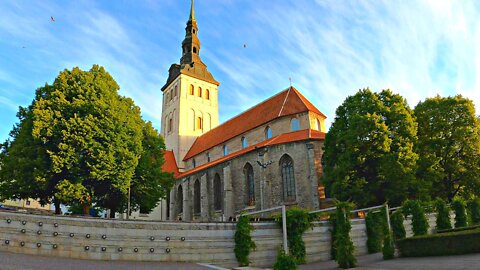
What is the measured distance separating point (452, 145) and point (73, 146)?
25786mm

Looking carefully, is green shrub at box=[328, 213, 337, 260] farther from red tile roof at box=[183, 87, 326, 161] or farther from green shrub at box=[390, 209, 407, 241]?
red tile roof at box=[183, 87, 326, 161]

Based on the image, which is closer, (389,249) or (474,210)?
(389,249)

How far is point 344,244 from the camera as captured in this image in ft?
41.2

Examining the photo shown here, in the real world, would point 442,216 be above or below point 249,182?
below

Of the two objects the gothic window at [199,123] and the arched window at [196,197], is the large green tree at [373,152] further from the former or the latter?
the gothic window at [199,123]

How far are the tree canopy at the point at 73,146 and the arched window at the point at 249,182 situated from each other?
45.4 ft

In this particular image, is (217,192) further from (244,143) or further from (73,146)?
(73,146)

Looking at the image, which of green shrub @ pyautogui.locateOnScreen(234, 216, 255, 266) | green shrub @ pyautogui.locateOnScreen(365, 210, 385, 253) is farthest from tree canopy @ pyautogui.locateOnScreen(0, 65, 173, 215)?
green shrub @ pyautogui.locateOnScreen(365, 210, 385, 253)

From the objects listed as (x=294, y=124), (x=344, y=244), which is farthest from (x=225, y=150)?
(x=344, y=244)

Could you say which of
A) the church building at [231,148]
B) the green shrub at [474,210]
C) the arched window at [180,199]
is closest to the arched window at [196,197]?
the church building at [231,148]

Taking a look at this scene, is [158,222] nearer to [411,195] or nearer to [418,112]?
[411,195]

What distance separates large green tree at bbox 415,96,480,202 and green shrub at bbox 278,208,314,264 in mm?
13399

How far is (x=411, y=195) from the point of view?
22859 mm

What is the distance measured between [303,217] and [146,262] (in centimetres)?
676
